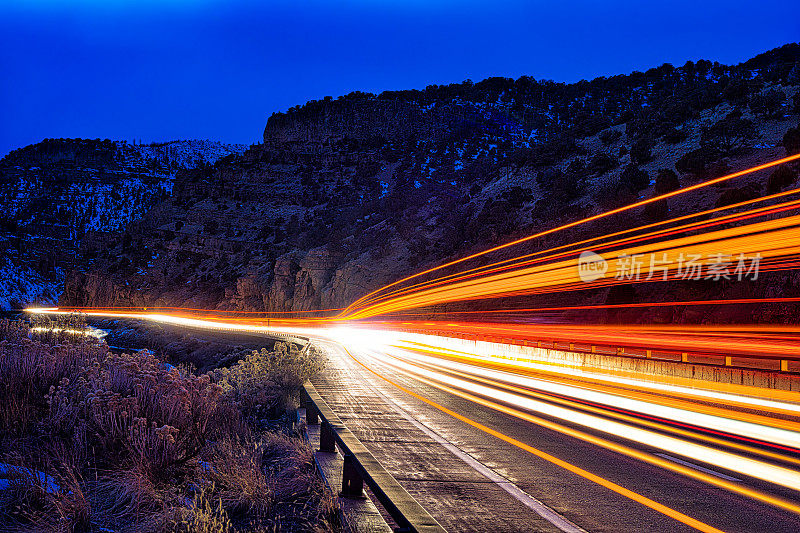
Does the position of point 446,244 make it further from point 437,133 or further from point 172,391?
point 437,133

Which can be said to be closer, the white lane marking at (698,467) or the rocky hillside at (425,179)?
the white lane marking at (698,467)

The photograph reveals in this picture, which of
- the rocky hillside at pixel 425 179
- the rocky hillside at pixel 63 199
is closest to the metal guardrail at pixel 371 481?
the rocky hillside at pixel 425 179

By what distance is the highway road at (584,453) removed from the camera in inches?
230

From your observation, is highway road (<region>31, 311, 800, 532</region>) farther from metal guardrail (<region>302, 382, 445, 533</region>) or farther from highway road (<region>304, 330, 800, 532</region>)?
metal guardrail (<region>302, 382, 445, 533</region>)

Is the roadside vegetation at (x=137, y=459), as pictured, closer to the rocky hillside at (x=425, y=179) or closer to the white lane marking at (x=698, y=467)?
the white lane marking at (x=698, y=467)

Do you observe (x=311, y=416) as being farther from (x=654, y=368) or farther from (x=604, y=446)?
(x=654, y=368)

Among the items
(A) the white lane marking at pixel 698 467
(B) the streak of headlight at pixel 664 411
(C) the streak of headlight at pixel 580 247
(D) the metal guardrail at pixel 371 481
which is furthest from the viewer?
(C) the streak of headlight at pixel 580 247

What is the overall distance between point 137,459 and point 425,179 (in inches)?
3655

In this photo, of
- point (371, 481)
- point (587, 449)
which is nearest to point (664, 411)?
point (587, 449)

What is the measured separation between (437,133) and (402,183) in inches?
996

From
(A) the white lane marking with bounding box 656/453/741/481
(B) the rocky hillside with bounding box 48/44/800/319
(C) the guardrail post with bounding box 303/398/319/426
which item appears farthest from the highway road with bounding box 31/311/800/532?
(B) the rocky hillside with bounding box 48/44/800/319

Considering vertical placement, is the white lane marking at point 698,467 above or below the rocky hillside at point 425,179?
below

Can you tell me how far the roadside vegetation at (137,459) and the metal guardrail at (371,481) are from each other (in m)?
0.32

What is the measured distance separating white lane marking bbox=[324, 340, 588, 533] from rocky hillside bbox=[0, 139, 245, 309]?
9589cm
